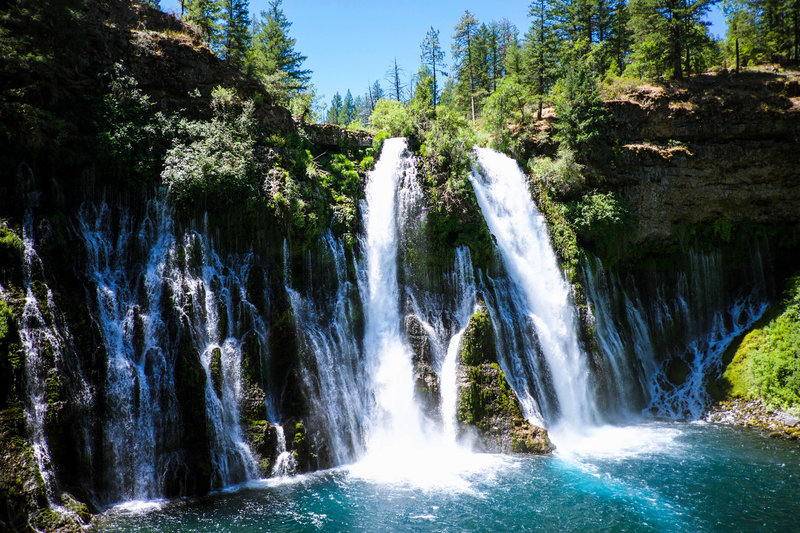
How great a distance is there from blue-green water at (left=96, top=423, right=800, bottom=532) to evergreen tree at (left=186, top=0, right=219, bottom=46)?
25698 millimetres

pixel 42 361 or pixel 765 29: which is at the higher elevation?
pixel 765 29

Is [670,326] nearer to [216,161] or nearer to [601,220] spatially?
[601,220]

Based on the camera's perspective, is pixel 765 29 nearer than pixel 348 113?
Yes

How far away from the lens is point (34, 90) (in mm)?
13711

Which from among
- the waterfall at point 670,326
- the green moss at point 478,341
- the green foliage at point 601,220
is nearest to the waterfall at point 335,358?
the green moss at point 478,341

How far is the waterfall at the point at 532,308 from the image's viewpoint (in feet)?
59.8

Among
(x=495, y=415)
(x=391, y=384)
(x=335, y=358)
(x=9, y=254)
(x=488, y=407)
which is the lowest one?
(x=495, y=415)

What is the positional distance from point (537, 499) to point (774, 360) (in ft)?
49.0

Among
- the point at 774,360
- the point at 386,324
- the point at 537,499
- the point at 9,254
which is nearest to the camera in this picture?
the point at 9,254

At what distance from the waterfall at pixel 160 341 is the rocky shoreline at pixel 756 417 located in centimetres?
1916

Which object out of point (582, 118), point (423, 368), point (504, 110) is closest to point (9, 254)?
point (423, 368)

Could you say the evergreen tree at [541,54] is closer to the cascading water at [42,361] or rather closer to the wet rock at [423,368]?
the wet rock at [423,368]

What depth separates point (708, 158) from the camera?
24.2 meters

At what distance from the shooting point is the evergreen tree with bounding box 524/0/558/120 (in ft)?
93.3
